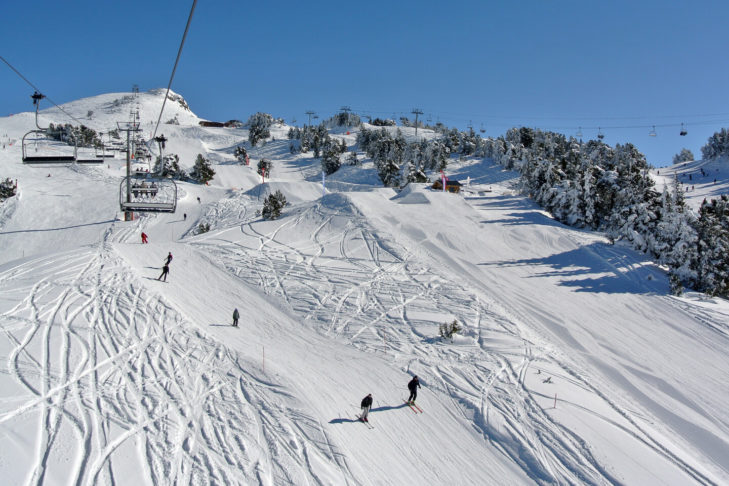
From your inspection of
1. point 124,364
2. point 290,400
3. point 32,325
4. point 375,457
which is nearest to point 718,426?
point 375,457

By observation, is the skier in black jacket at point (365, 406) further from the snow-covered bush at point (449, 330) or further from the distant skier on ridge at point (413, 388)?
the snow-covered bush at point (449, 330)

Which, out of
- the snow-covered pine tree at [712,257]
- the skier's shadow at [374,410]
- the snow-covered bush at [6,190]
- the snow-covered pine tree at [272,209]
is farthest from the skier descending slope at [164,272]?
the snow-covered bush at [6,190]

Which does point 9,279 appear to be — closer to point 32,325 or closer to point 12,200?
point 32,325

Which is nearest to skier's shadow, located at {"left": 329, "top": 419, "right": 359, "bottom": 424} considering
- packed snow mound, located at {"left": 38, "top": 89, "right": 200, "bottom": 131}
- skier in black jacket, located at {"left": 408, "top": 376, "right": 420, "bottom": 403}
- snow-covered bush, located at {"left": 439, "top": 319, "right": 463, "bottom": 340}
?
skier in black jacket, located at {"left": 408, "top": 376, "right": 420, "bottom": 403}

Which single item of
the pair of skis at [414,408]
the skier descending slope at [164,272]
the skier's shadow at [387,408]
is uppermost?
the skier descending slope at [164,272]

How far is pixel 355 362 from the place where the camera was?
60.1 ft

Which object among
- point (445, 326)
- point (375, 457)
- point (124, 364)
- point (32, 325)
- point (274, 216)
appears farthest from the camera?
point (274, 216)

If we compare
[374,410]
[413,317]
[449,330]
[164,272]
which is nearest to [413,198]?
[413,317]

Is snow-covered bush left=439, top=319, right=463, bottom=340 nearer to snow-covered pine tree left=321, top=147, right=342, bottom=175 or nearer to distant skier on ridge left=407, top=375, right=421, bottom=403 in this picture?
distant skier on ridge left=407, top=375, right=421, bottom=403

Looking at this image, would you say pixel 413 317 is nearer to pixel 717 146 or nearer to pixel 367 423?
pixel 367 423

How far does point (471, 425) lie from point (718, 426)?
1148cm

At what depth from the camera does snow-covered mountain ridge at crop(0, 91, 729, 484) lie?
1105cm

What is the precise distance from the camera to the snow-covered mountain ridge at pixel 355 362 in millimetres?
11047

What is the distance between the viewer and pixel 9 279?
21.8 m
